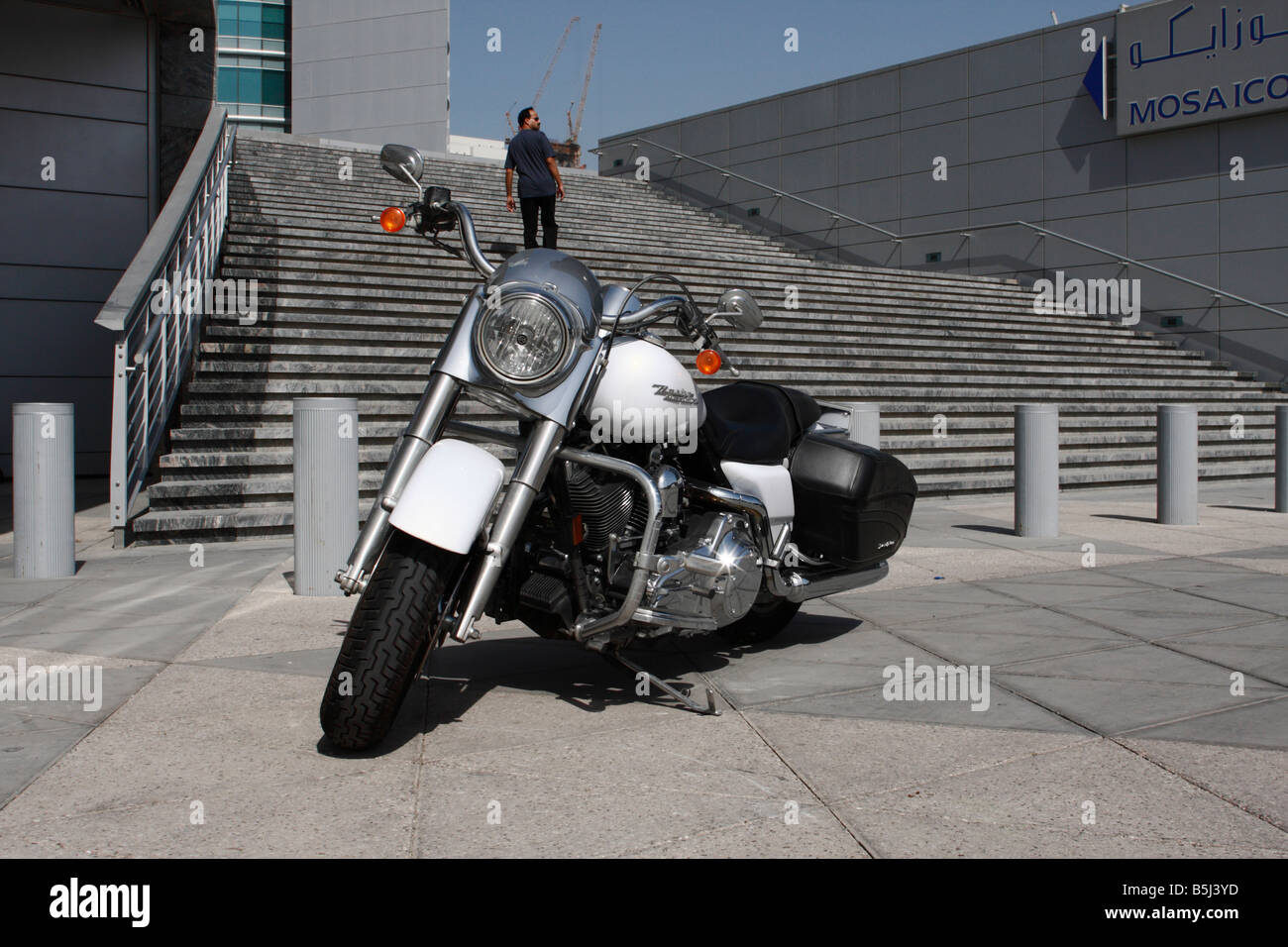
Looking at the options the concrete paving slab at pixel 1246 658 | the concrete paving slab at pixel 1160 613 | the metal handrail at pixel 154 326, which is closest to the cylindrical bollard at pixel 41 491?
the metal handrail at pixel 154 326

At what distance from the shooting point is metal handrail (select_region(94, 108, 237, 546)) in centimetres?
735

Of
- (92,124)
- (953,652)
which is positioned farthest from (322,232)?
(953,652)

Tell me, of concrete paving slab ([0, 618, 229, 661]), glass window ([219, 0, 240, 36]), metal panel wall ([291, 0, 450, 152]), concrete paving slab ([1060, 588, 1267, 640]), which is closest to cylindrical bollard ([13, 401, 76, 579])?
concrete paving slab ([0, 618, 229, 661])

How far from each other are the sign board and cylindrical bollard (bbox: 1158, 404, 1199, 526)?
11.1 meters

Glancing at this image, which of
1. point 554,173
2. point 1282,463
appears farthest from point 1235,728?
point 554,173

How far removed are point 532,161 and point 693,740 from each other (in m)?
9.07

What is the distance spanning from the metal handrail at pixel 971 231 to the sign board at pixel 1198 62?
82.7 inches

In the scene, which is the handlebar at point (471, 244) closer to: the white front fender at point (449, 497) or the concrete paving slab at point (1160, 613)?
the white front fender at point (449, 497)

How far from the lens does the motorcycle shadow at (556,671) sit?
3.78 meters

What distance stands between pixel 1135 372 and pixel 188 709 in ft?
44.6

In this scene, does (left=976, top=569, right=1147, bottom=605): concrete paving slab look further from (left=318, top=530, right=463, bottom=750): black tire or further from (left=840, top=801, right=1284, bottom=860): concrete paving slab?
(left=318, top=530, right=463, bottom=750): black tire

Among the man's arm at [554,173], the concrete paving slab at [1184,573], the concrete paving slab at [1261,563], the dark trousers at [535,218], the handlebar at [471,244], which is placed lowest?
the concrete paving slab at [1184,573]
